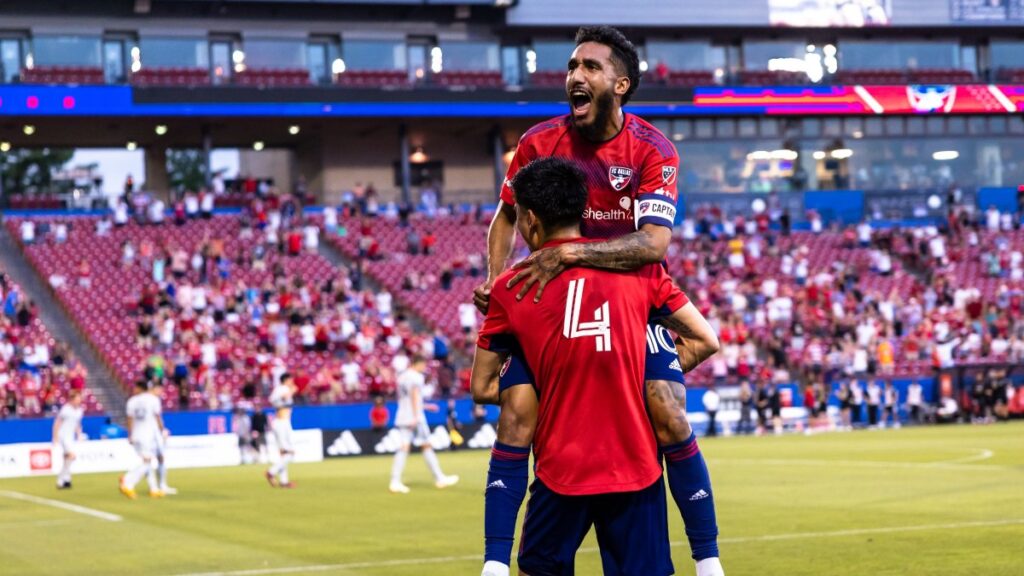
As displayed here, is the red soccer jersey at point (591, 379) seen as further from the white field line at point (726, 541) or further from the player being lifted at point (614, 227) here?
the white field line at point (726, 541)

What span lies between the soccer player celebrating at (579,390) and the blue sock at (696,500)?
0.99 ft

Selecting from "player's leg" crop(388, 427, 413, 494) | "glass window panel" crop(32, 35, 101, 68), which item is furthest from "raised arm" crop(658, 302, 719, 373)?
"glass window panel" crop(32, 35, 101, 68)

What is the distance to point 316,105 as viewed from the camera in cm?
5556

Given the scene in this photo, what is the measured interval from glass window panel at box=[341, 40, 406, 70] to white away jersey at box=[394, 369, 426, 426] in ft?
113

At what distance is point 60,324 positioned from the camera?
4384cm

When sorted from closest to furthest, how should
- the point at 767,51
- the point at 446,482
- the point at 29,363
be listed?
the point at 446,482 → the point at 29,363 → the point at 767,51

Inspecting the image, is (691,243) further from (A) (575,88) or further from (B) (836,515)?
(A) (575,88)

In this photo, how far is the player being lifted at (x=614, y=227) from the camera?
6.56 metres

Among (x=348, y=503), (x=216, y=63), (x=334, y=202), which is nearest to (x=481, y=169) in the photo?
(x=334, y=202)

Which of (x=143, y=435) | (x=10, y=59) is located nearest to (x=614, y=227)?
(x=143, y=435)

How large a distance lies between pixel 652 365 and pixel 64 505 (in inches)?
752

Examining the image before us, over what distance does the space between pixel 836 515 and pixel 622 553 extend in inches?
453

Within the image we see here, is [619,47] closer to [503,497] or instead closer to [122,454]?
[503,497]

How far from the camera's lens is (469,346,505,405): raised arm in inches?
265
